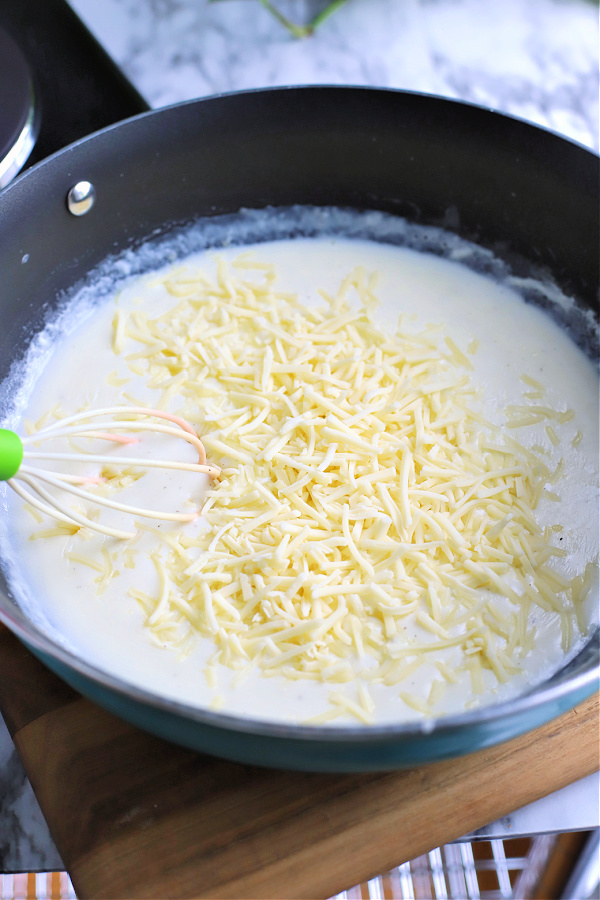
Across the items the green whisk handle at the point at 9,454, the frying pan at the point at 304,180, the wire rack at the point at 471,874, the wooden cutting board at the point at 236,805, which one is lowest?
the wire rack at the point at 471,874

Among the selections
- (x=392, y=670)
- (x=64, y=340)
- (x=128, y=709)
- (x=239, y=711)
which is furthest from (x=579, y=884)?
(x=64, y=340)

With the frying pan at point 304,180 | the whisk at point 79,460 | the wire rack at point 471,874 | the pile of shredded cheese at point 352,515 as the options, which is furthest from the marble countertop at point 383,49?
the wire rack at point 471,874

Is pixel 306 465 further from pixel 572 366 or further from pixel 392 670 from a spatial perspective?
Result: pixel 572 366

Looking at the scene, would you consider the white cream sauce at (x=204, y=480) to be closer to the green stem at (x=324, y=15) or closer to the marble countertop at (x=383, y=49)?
the marble countertop at (x=383, y=49)

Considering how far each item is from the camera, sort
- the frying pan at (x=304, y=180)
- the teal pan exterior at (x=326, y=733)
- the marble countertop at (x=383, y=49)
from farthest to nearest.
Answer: the marble countertop at (x=383, y=49) → the frying pan at (x=304, y=180) → the teal pan exterior at (x=326, y=733)

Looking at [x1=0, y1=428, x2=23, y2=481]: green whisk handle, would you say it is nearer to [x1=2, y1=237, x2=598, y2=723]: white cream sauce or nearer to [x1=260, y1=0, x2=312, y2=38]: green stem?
[x1=2, y1=237, x2=598, y2=723]: white cream sauce

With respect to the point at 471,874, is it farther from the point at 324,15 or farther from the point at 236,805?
the point at 324,15

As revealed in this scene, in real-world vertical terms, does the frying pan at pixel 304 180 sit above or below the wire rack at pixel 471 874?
above
